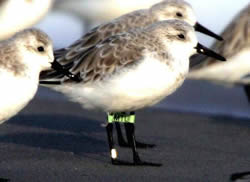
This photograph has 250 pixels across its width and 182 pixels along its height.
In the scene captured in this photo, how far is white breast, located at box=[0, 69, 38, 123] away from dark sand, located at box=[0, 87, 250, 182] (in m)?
0.45

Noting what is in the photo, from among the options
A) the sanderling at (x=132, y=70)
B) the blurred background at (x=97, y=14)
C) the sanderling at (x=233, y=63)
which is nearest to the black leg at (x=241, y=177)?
the sanderling at (x=132, y=70)

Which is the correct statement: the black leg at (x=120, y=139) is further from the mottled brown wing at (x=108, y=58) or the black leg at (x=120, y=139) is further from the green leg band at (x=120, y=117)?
the mottled brown wing at (x=108, y=58)

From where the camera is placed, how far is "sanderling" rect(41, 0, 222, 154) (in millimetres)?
6875

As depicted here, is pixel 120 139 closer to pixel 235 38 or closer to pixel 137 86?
pixel 137 86

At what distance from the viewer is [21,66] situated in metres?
5.43

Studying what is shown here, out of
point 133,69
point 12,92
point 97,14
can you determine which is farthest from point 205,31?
point 97,14

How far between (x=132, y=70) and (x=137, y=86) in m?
0.13

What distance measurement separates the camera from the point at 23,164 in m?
5.83

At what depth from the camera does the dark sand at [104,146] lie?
5.68 metres

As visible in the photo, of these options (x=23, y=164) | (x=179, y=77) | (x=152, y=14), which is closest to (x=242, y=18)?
(x=152, y=14)

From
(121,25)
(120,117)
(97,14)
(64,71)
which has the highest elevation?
(64,71)

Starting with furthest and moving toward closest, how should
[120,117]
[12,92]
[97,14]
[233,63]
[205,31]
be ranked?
[97,14]
[233,63]
[205,31]
[120,117]
[12,92]

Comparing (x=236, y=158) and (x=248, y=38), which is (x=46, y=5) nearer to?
(x=248, y=38)

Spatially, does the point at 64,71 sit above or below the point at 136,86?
above
